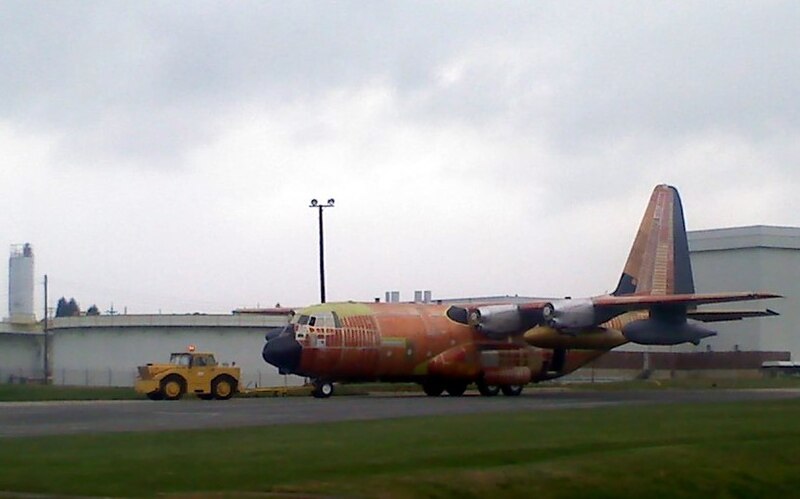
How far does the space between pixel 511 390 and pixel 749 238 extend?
3807cm

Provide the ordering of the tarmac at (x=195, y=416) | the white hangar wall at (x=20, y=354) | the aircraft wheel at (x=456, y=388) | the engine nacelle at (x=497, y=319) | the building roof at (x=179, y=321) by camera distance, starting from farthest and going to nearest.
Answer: the white hangar wall at (x=20, y=354), the building roof at (x=179, y=321), the aircraft wheel at (x=456, y=388), the engine nacelle at (x=497, y=319), the tarmac at (x=195, y=416)

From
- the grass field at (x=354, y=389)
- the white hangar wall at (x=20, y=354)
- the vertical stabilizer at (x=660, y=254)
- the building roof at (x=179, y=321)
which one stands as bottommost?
the grass field at (x=354, y=389)

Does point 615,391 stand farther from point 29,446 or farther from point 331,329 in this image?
point 29,446

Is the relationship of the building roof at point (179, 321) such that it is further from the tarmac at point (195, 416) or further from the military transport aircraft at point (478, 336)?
the tarmac at point (195, 416)

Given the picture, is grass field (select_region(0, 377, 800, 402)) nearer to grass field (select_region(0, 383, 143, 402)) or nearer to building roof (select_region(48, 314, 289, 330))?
grass field (select_region(0, 383, 143, 402))

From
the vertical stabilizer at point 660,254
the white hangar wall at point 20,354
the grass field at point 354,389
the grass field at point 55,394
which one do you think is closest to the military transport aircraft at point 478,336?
the vertical stabilizer at point 660,254

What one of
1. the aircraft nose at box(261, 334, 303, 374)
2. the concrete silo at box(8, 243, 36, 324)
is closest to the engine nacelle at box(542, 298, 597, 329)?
the aircraft nose at box(261, 334, 303, 374)

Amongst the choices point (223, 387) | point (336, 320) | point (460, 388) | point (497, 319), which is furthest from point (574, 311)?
point (223, 387)

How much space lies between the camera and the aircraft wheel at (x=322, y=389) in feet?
166

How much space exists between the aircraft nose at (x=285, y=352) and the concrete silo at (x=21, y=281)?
3237 inches

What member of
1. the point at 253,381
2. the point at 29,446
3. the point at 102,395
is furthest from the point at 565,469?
the point at 253,381

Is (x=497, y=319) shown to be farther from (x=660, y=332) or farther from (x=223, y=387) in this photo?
(x=223, y=387)

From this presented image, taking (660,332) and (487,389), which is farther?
(487,389)

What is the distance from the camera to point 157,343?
78188 millimetres
